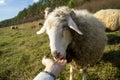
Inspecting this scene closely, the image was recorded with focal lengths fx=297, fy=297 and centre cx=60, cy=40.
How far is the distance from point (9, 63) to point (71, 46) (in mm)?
4296

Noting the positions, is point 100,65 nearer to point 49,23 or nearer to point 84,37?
point 84,37

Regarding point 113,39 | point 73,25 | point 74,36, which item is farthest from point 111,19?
point 73,25

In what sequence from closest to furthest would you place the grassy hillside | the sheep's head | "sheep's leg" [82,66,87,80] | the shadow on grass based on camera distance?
the sheep's head
"sheep's leg" [82,66,87,80]
the grassy hillside
the shadow on grass

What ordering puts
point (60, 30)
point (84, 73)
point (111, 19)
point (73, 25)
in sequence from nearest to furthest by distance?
1. point (60, 30)
2. point (73, 25)
3. point (84, 73)
4. point (111, 19)

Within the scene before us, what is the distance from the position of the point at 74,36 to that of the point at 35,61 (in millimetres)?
3584

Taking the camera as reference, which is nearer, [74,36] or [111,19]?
[74,36]

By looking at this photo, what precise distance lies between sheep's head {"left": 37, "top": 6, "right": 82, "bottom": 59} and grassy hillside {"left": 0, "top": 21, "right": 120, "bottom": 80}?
2.16 meters

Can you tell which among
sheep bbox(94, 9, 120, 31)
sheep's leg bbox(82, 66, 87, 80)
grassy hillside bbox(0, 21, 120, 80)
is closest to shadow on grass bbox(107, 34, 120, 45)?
grassy hillside bbox(0, 21, 120, 80)

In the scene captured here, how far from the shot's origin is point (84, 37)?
6.56m

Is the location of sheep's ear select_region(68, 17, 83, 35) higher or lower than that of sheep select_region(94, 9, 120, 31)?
higher

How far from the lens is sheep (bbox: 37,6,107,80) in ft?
19.5

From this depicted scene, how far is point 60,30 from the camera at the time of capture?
601cm

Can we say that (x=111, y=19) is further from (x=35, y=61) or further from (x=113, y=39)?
(x=35, y=61)

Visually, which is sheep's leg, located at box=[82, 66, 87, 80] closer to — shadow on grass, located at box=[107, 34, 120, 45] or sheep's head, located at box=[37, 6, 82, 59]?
sheep's head, located at box=[37, 6, 82, 59]
